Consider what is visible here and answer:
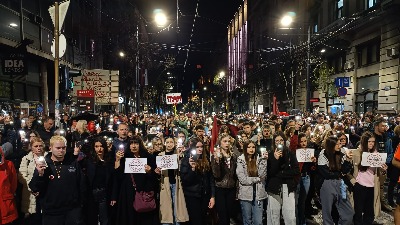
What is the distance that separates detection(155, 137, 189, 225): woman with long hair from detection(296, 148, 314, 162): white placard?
237 cm

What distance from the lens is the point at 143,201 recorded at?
20.6ft

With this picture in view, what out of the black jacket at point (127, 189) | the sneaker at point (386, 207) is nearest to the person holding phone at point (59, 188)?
the black jacket at point (127, 189)

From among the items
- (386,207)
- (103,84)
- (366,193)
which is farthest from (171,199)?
(103,84)

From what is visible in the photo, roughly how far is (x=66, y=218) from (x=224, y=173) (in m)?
2.73

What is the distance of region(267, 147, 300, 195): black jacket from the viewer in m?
6.62

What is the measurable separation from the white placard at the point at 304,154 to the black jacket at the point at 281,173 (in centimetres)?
70

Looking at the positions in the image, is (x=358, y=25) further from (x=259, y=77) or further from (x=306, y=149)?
(x=259, y=77)

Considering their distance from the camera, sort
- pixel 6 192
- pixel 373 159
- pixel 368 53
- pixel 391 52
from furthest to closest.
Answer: pixel 368 53
pixel 391 52
pixel 373 159
pixel 6 192

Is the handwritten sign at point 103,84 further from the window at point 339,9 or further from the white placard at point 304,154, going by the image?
the window at point 339,9

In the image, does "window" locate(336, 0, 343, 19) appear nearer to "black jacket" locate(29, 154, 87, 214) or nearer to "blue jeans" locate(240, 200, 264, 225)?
"blue jeans" locate(240, 200, 264, 225)

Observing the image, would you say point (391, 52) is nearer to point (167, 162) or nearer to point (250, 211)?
point (250, 211)

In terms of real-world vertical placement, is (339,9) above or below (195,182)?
above

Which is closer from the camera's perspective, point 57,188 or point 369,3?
point 57,188

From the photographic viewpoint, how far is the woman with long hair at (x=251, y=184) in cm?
659
